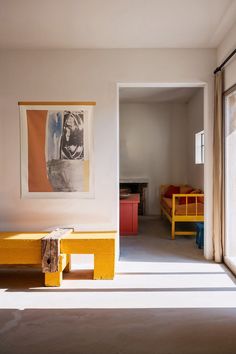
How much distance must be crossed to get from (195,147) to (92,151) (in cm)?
375

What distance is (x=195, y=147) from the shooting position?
24.9 feet

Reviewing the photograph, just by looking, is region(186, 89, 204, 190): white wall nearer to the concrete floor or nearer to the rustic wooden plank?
the concrete floor

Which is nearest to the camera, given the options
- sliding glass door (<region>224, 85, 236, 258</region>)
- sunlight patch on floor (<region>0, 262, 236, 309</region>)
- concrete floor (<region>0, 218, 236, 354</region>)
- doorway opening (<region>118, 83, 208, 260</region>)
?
concrete floor (<region>0, 218, 236, 354</region>)

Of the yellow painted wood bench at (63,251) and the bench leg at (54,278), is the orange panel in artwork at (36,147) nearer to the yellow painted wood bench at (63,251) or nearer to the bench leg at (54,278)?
the yellow painted wood bench at (63,251)

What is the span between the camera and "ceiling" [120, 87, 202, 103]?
7.32 m

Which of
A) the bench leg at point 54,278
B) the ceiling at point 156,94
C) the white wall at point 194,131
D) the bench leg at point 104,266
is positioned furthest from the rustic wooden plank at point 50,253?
the ceiling at point 156,94

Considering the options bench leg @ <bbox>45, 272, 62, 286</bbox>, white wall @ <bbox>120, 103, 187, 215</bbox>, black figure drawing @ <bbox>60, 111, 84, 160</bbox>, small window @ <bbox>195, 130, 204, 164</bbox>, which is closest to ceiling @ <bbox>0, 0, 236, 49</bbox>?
black figure drawing @ <bbox>60, 111, 84, 160</bbox>

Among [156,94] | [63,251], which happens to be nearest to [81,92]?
[63,251]

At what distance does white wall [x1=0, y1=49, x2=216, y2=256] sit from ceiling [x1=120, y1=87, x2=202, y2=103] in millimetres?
2667

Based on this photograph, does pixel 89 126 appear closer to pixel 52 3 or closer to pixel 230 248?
pixel 52 3

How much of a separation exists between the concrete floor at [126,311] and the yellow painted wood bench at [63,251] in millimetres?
152

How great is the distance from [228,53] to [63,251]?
2970mm

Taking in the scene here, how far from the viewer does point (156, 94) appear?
7824 mm

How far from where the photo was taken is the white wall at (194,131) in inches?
273
